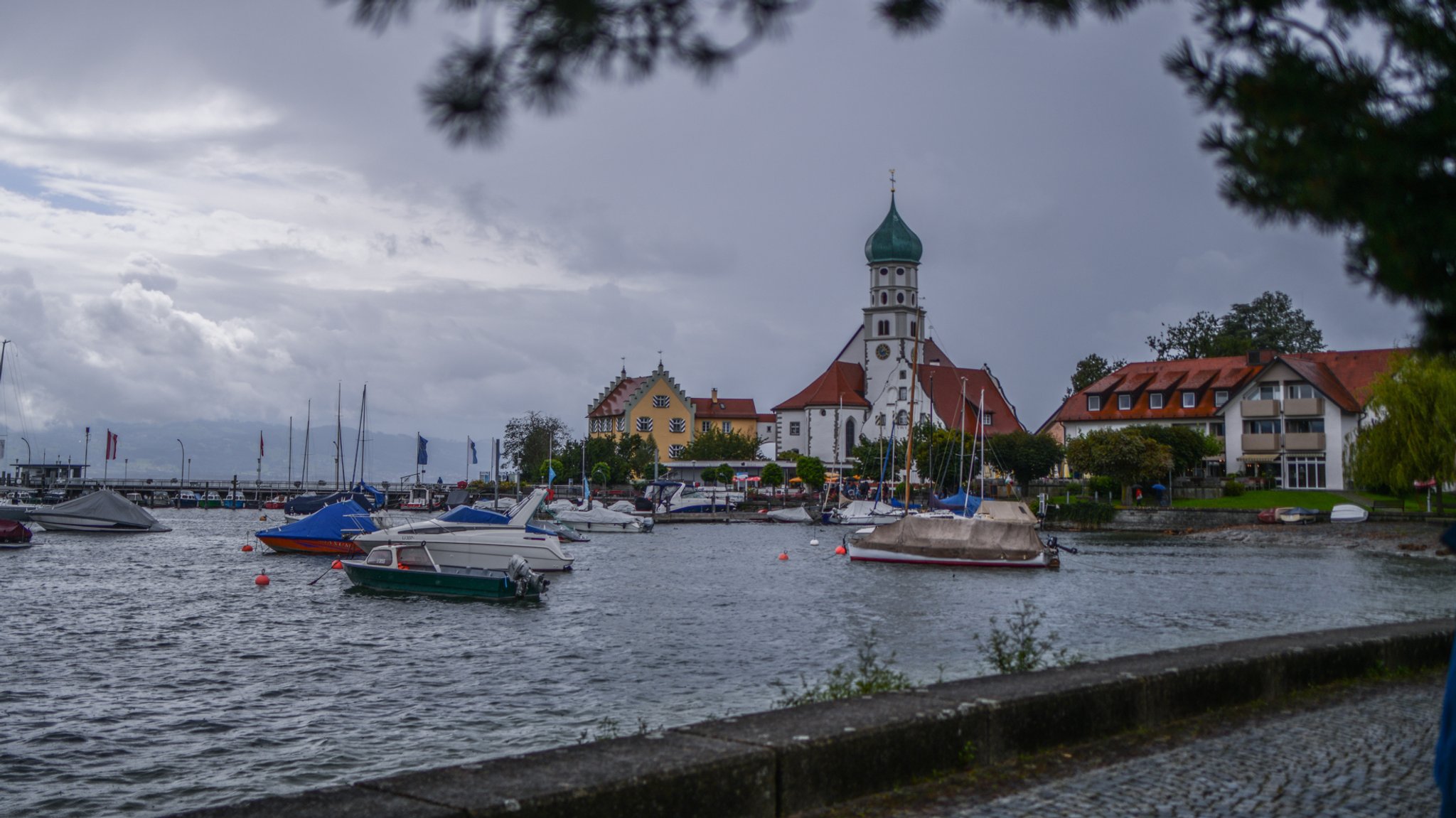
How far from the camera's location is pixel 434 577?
34750 mm

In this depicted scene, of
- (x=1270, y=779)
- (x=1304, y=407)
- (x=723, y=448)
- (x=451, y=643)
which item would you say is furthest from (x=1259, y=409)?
(x=1270, y=779)

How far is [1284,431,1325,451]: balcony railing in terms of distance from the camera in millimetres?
85250

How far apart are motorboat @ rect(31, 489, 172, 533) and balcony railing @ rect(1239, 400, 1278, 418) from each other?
74.7 meters

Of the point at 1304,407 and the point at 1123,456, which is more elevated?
the point at 1304,407

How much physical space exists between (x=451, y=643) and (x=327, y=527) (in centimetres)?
2948

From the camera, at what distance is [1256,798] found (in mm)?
6852

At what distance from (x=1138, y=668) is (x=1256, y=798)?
2228mm

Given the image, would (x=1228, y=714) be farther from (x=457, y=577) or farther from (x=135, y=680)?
(x=457, y=577)

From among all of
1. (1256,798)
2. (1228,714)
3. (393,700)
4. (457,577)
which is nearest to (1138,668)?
(1228,714)

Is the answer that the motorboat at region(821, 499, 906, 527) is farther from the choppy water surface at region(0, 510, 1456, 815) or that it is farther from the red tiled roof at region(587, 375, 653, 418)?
the red tiled roof at region(587, 375, 653, 418)

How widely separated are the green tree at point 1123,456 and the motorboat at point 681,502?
32.1m

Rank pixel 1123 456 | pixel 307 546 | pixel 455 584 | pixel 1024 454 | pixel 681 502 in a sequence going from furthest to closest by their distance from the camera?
pixel 681 502 < pixel 1024 454 < pixel 1123 456 < pixel 307 546 < pixel 455 584

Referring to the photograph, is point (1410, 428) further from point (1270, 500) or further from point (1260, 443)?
point (1260, 443)

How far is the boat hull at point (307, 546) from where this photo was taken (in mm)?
52438
